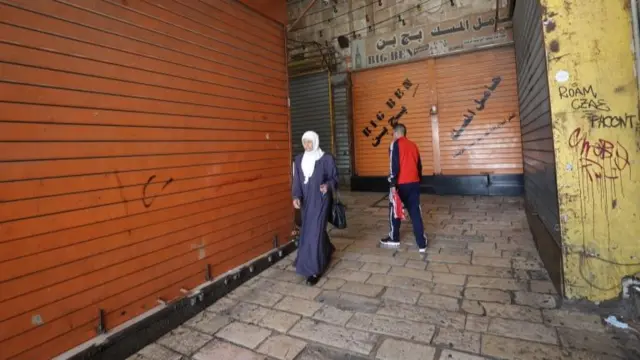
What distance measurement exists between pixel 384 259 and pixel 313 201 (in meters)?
1.51

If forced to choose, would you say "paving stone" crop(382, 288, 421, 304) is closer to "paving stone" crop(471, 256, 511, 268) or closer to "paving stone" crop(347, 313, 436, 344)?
"paving stone" crop(347, 313, 436, 344)

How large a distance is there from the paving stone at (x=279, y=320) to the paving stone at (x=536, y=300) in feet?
7.27

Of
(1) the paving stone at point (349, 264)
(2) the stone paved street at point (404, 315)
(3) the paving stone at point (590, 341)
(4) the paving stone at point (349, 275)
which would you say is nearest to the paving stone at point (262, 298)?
(2) the stone paved street at point (404, 315)

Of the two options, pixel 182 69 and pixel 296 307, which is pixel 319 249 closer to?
pixel 296 307

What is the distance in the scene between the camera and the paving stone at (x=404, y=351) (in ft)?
7.90

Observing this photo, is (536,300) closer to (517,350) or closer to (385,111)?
(517,350)

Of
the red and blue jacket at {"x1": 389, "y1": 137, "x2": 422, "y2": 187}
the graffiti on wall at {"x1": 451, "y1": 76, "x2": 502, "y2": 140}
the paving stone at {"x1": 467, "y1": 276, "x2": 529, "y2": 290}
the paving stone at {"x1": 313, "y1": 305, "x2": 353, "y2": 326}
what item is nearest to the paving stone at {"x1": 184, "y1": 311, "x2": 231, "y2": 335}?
the paving stone at {"x1": 313, "y1": 305, "x2": 353, "y2": 326}

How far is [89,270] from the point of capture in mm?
2520

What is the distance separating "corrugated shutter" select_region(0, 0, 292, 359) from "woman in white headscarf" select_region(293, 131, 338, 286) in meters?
0.77

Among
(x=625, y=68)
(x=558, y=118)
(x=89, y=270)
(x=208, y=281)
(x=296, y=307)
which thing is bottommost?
(x=296, y=307)

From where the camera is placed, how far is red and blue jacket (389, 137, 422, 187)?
15.5 feet

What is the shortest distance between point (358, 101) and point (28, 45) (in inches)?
356

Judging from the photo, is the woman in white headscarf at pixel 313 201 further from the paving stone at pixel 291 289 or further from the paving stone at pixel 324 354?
the paving stone at pixel 324 354

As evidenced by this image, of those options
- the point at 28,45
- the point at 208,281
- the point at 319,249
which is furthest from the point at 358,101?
the point at 28,45
